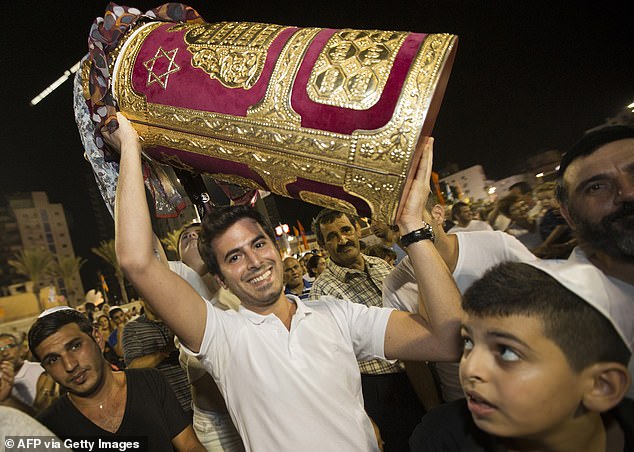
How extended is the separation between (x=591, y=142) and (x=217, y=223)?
141 centimetres

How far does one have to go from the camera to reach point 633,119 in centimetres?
786

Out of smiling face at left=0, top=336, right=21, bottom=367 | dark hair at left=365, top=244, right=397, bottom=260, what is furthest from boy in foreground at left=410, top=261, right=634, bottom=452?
dark hair at left=365, top=244, right=397, bottom=260

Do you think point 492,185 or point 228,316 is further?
point 492,185

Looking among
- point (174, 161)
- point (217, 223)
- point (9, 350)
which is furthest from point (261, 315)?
point (9, 350)

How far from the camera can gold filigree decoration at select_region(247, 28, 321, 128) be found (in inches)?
Answer: 42.3

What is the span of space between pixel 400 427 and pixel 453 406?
1.86 meters

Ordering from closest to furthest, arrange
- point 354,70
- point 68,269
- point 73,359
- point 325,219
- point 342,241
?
point 354,70, point 73,359, point 342,241, point 325,219, point 68,269

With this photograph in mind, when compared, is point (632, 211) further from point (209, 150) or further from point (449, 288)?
point (209, 150)

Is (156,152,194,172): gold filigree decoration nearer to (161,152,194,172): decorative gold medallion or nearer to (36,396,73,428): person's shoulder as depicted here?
(161,152,194,172): decorative gold medallion

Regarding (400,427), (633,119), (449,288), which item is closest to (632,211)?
(449,288)

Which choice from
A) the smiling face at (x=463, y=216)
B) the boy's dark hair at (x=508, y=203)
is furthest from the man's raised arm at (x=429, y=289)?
the smiling face at (x=463, y=216)

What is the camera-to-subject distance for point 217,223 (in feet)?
5.10

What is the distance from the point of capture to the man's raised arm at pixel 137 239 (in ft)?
4.07

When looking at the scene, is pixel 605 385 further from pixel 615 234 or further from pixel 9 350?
pixel 9 350
